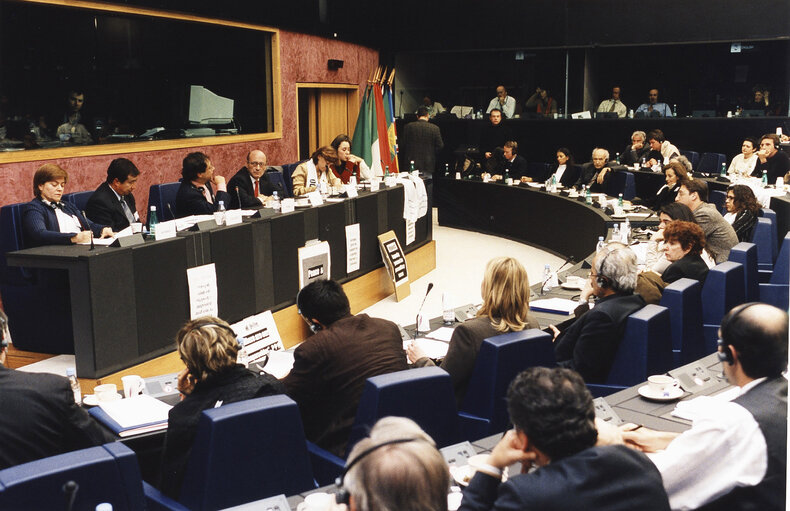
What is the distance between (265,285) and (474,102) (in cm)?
866

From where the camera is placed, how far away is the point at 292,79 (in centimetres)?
1030

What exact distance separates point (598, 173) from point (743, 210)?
3047mm

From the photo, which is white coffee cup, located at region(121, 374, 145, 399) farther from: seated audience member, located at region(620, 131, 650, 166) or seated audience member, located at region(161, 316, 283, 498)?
seated audience member, located at region(620, 131, 650, 166)

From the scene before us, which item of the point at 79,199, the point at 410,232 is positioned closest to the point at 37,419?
the point at 79,199

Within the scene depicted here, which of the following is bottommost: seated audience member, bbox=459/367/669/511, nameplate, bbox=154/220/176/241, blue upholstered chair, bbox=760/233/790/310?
blue upholstered chair, bbox=760/233/790/310

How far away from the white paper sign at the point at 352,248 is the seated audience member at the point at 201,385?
160 inches

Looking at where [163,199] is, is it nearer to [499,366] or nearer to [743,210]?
[499,366]

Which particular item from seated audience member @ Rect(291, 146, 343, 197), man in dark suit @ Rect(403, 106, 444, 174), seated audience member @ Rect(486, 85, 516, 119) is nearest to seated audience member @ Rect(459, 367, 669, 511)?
seated audience member @ Rect(291, 146, 343, 197)

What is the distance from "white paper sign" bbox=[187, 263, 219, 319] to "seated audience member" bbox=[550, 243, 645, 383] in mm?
2440

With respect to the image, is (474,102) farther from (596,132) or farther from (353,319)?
(353,319)

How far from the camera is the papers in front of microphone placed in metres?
4.52

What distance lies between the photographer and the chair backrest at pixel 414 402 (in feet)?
8.21

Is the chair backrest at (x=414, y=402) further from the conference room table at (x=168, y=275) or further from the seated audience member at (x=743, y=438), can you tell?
the conference room table at (x=168, y=275)

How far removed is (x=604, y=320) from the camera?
3609 millimetres
